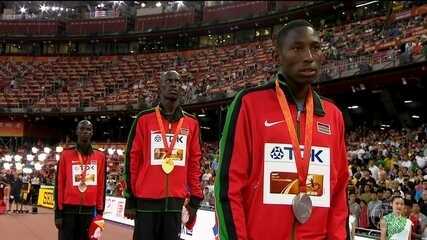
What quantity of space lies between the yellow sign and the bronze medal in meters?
25.6

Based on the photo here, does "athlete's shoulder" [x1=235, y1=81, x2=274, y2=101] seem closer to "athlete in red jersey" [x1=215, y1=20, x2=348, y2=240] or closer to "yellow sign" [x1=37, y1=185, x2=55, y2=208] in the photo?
"athlete in red jersey" [x1=215, y1=20, x2=348, y2=240]

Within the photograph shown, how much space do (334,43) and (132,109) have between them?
14.6 m

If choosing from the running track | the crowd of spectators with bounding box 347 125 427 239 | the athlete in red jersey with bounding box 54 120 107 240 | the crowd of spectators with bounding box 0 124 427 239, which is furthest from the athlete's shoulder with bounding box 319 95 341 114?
the running track

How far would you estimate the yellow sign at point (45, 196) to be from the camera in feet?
89.1

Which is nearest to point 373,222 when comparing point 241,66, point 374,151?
point 374,151

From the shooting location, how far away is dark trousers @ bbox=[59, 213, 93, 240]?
722 centimetres

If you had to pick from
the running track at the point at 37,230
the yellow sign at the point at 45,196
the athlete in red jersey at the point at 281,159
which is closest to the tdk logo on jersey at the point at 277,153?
the athlete in red jersey at the point at 281,159

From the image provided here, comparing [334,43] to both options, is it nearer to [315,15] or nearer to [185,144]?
[315,15]

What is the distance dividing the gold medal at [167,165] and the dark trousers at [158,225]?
1.41 ft

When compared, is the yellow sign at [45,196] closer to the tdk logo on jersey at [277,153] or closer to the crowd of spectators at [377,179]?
the crowd of spectators at [377,179]

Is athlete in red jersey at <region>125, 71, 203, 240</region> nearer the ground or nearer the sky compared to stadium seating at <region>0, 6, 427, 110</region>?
nearer the ground

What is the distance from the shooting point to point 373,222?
411 inches

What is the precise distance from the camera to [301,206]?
2.83 meters

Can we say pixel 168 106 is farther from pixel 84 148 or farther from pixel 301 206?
pixel 301 206
